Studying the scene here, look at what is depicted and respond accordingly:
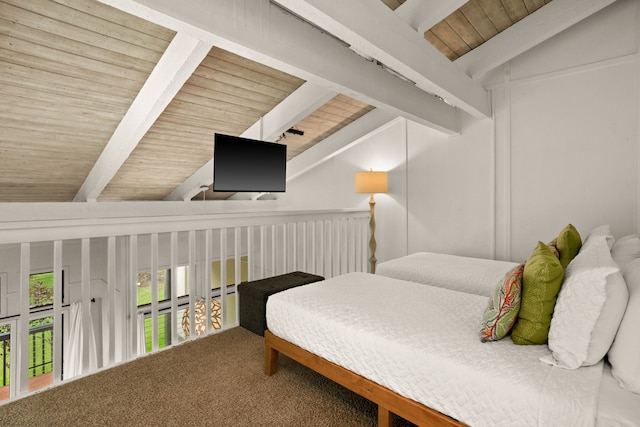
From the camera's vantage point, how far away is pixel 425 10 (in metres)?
2.41

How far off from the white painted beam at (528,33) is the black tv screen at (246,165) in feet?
7.22

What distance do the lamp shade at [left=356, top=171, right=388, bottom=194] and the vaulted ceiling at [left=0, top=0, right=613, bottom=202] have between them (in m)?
0.59

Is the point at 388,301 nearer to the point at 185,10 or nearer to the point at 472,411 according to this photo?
the point at 472,411

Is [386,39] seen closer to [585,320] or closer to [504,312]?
[504,312]

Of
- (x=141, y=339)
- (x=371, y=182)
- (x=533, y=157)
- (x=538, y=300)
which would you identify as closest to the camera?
(x=538, y=300)

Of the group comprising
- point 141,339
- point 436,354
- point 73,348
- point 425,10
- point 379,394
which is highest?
point 425,10

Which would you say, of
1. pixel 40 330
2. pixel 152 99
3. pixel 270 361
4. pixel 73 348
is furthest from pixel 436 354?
pixel 40 330

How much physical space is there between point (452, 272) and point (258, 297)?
1.64 metres

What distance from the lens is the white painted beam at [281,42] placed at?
158 centimetres

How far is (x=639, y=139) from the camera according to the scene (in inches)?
118

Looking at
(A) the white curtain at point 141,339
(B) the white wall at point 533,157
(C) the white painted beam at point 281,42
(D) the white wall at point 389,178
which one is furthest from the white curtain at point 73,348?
(B) the white wall at point 533,157

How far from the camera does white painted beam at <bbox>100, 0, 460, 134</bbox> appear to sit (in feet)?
5.17

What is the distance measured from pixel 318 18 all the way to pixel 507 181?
2963 mm

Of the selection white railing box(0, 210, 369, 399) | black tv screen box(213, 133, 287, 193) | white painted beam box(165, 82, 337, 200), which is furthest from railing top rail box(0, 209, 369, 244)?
white painted beam box(165, 82, 337, 200)
